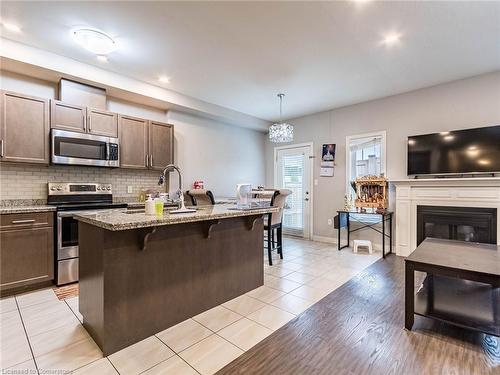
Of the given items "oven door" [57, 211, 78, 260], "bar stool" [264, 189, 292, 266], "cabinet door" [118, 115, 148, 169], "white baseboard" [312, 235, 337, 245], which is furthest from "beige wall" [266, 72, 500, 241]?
"oven door" [57, 211, 78, 260]

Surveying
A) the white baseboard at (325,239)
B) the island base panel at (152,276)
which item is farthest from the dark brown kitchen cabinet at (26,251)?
the white baseboard at (325,239)

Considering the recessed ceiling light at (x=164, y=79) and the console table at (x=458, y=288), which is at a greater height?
the recessed ceiling light at (x=164, y=79)

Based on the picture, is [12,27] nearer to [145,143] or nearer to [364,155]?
[145,143]

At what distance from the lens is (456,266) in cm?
193

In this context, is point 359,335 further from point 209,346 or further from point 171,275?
point 171,275

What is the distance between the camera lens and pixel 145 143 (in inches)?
164

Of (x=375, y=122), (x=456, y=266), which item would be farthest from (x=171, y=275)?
(x=375, y=122)

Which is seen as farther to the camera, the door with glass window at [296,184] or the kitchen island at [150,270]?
the door with glass window at [296,184]

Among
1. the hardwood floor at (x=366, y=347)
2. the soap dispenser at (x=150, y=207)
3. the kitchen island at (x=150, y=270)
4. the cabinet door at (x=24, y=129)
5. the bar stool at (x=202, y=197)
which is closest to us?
the hardwood floor at (x=366, y=347)

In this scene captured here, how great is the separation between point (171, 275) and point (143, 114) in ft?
10.8

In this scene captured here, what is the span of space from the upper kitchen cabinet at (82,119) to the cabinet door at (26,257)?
1.35 metres

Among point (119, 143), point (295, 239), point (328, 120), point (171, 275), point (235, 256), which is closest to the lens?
point (171, 275)

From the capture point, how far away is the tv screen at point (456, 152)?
3.56 metres

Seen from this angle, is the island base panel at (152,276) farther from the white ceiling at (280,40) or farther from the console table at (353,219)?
the console table at (353,219)
